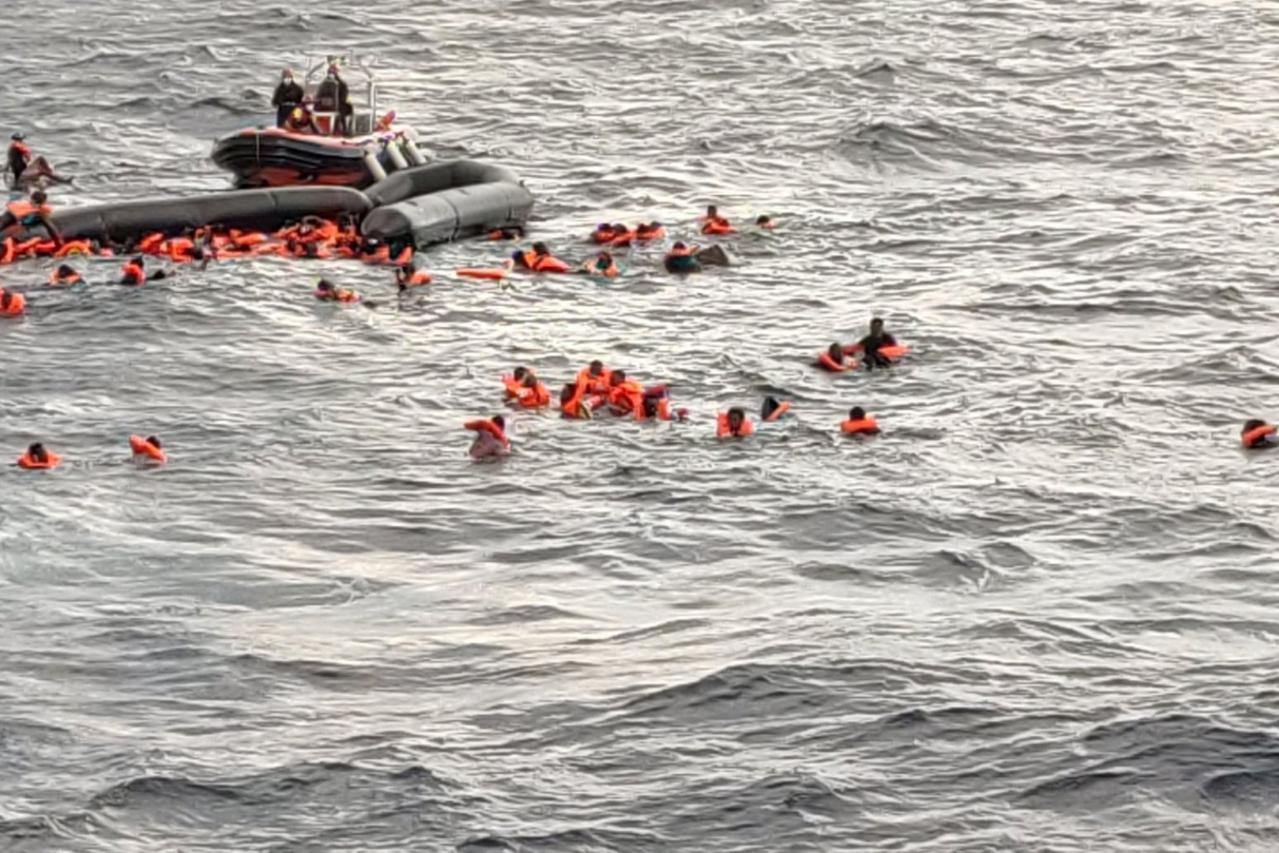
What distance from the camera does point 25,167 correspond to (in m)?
55.0

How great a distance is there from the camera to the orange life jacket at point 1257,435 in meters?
39.2

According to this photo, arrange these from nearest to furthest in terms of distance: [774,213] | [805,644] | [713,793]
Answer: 1. [713,793]
2. [805,644]
3. [774,213]

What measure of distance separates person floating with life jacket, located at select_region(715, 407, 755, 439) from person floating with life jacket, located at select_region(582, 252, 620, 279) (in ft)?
31.8

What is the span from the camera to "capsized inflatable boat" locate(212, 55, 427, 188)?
52594 mm

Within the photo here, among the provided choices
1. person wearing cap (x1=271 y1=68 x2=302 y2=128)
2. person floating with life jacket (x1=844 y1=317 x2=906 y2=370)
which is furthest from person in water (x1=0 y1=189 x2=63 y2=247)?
person floating with life jacket (x1=844 y1=317 x2=906 y2=370)

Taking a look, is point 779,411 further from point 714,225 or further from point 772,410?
point 714,225

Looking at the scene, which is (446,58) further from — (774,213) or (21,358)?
(21,358)

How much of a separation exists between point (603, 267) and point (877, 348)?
7284mm

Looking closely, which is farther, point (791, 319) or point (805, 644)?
point (791, 319)

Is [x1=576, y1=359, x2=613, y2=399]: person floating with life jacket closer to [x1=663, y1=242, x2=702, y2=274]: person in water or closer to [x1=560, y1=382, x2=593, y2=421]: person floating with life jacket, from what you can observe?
[x1=560, y1=382, x2=593, y2=421]: person floating with life jacket

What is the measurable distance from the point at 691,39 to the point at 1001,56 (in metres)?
7.75

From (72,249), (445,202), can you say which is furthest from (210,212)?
(445,202)

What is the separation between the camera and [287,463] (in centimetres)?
3894

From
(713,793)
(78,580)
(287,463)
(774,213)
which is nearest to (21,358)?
(287,463)
